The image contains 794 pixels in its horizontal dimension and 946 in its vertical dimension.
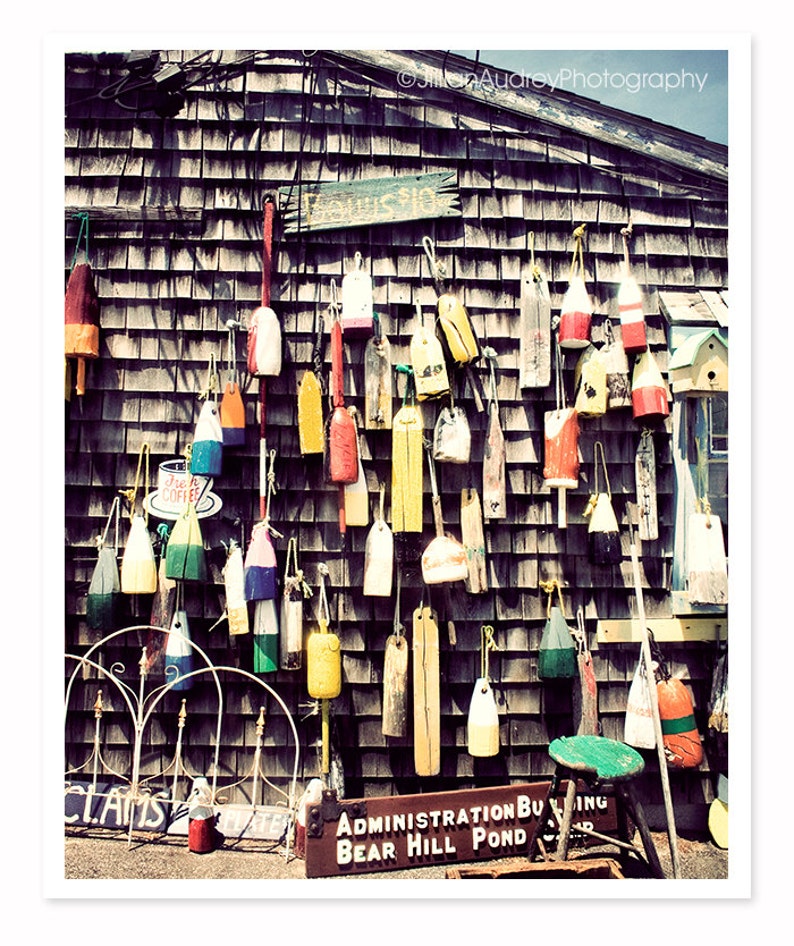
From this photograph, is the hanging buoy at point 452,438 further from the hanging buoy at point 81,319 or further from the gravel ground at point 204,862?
the gravel ground at point 204,862

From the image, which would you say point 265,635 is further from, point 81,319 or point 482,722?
point 81,319

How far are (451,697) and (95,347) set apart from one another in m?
2.33

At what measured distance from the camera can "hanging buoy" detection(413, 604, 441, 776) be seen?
2.82 m

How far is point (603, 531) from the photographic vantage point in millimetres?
2904

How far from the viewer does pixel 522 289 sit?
299 cm

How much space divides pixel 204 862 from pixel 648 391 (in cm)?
286


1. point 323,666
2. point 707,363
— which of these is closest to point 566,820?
point 323,666

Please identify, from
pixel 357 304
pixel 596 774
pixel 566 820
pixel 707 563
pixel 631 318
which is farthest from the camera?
pixel 631 318

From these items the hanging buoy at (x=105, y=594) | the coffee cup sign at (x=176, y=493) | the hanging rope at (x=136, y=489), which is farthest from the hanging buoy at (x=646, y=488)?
the hanging buoy at (x=105, y=594)

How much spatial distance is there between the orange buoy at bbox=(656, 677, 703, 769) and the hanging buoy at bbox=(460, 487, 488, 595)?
3.17 feet
